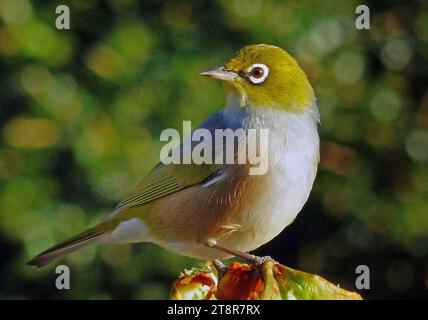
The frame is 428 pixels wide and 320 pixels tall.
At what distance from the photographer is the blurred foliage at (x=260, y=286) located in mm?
2166

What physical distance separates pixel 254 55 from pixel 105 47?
4.63ft

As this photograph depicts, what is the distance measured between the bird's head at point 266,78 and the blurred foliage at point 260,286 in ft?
2.64

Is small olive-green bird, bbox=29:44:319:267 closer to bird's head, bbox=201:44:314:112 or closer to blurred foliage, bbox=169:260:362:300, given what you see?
bird's head, bbox=201:44:314:112

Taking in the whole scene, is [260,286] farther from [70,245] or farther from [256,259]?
[70,245]

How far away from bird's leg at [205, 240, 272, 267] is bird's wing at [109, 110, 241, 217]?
233mm

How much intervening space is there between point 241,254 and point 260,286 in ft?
1.77

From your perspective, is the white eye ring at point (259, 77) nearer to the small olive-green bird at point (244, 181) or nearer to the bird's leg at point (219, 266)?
the small olive-green bird at point (244, 181)

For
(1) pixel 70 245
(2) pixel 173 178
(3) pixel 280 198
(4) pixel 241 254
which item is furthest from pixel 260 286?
(1) pixel 70 245

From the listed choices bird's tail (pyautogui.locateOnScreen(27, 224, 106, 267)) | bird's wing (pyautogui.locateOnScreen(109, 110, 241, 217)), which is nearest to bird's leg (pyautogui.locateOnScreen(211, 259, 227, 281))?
bird's wing (pyautogui.locateOnScreen(109, 110, 241, 217))

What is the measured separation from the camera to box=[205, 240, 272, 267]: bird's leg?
2521 millimetres

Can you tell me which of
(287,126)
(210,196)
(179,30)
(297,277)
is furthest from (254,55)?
(179,30)

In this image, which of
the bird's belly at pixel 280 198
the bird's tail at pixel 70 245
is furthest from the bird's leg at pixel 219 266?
the bird's tail at pixel 70 245

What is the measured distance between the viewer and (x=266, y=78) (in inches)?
119

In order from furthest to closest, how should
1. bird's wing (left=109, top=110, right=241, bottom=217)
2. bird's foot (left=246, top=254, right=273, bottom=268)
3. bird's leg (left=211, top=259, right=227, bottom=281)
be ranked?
1. bird's wing (left=109, top=110, right=241, bottom=217)
2. bird's leg (left=211, top=259, right=227, bottom=281)
3. bird's foot (left=246, top=254, right=273, bottom=268)
